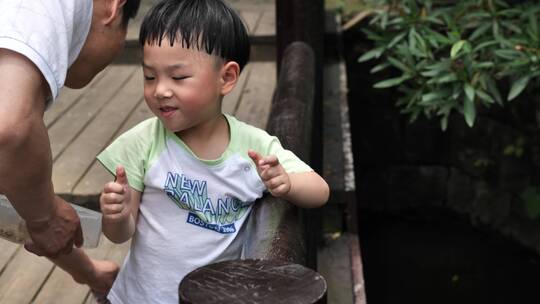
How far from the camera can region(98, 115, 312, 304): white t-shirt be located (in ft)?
6.74

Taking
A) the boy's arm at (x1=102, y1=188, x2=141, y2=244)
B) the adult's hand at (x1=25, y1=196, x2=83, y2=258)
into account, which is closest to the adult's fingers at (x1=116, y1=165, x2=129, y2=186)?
the boy's arm at (x1=102, y1=188, x2=141, y2=244)

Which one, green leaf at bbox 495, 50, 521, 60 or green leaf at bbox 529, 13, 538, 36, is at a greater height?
green leaf at bbox 529, 13, 538, 36

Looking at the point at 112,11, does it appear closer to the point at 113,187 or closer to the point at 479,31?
the point at 113,187

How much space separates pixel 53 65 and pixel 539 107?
154 inches

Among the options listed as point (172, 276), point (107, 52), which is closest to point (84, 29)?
point (107, 52)

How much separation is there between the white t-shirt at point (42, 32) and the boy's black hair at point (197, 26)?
0.19 metres

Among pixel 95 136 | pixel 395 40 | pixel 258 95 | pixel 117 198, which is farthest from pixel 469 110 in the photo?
pixel 117 198

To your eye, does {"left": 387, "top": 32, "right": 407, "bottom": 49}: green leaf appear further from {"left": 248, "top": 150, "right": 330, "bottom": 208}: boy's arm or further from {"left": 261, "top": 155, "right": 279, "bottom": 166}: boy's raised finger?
{"left": 261, "top": 155, "right": 279, "bottom": 166}: boy's raised finger

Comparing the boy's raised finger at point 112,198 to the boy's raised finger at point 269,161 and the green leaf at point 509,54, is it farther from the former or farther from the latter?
the green leaf at point 509,54

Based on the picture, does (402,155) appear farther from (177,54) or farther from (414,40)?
(177,54)

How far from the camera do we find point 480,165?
224 inches

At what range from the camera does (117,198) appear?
1.89m

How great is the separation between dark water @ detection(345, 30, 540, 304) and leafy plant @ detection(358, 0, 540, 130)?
1.29m

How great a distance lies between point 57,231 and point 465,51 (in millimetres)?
2182
